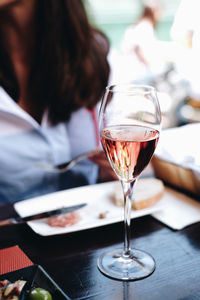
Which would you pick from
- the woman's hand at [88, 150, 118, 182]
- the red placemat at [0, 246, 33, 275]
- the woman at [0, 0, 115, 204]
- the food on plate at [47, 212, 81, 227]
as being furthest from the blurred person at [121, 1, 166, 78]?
the red placemat at [0, 246, 33, 275]

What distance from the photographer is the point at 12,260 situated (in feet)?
1.98

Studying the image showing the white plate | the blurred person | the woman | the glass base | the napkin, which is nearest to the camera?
the glass base

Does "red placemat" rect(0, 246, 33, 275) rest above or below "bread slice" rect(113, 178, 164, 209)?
above

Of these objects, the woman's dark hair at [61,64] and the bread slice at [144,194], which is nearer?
the bread slice at [144,194]

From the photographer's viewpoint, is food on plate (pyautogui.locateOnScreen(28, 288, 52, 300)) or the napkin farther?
the napkin

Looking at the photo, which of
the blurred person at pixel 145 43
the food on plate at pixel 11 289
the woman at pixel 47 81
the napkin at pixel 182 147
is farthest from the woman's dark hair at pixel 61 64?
the blurred person at pixel 145 43

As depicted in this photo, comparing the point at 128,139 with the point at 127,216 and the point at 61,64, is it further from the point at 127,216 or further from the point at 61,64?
the point at 61,64

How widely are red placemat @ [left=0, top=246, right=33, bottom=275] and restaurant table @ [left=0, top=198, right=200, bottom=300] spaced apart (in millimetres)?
14

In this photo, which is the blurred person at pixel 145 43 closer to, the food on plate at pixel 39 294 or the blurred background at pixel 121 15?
the blurred background at pixel 121 15

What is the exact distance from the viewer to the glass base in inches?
22.3

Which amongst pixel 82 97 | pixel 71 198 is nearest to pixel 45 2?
pixel 82 97

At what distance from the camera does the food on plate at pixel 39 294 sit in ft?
1.52

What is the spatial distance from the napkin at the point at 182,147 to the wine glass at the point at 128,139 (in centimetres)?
21

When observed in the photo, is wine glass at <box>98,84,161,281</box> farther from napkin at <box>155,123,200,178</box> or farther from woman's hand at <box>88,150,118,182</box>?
woman's hand at <box>88,150,118,182</box>
